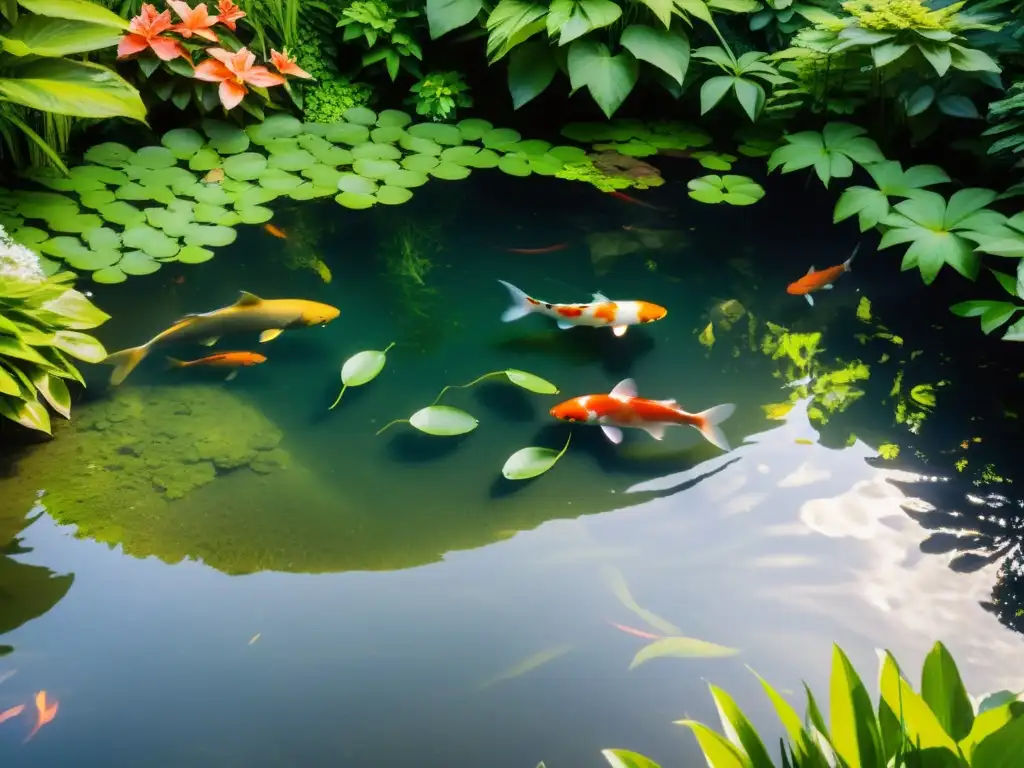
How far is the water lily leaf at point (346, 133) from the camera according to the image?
371 cm

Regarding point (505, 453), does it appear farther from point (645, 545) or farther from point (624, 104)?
point (624, 104)

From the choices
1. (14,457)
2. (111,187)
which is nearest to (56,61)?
(111,187)

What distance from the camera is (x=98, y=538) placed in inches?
79.9

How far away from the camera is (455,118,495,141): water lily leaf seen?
3832mm

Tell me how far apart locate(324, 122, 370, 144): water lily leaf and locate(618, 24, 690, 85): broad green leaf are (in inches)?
45.1

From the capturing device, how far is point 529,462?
223cm

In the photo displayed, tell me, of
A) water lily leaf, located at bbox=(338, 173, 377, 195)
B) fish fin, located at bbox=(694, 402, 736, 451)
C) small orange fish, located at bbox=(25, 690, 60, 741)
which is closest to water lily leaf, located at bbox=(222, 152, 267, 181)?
water lily leaf, located at bbox=(338, 173, 377, 195)

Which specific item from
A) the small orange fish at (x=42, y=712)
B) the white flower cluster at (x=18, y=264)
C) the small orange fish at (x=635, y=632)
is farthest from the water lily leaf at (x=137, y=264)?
the small orange fish at (x=635, y=632)

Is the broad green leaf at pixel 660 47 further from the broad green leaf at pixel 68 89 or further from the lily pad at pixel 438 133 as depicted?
the broad green leaf at pixel 68 89

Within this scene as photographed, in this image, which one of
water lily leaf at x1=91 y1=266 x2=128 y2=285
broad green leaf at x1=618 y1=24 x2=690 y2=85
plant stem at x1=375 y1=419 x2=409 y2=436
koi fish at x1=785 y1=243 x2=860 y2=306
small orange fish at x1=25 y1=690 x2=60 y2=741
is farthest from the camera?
broad green leaf at x1=618 y1=24 x2=690 y2=85

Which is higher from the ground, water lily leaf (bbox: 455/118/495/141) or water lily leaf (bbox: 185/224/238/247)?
water lily leaf (bbox: 455/118/495/141)

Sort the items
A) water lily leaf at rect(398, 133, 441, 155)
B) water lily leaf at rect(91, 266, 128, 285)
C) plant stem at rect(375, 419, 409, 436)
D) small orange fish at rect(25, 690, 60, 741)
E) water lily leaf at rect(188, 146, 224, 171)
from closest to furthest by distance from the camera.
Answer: small orange fish at rect(25, 690, 60, 741), plant stem at rect(375, 419, 409, 436), water lily leaf at rect(91, 266, 128, 285), water lily leaf at rect(188, 146, 224, 171), water lily leaf at rect(398, 133, 441, 155)

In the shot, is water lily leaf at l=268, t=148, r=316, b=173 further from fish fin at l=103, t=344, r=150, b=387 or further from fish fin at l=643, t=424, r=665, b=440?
fish fin at l=643, t=424, r=665, b=440

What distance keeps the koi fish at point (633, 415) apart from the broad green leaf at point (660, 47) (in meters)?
1.82
